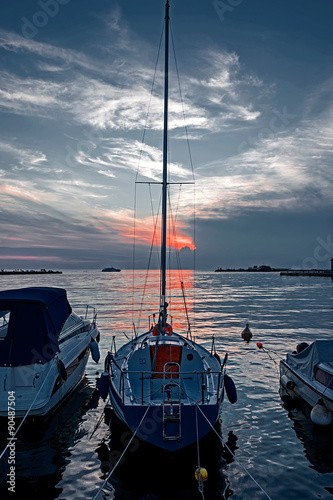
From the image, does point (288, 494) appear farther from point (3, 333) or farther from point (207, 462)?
point (3, 333)

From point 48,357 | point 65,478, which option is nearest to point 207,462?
point 65,478

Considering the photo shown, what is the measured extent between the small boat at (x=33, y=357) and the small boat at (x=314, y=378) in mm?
8569

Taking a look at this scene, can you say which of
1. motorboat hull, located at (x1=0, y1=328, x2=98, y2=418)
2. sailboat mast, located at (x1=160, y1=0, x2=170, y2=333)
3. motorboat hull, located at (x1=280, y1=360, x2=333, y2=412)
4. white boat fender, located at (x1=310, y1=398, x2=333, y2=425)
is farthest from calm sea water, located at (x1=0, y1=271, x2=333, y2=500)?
sailboat mast, located at (x1=160, y1=0, x2=170, y2=333)

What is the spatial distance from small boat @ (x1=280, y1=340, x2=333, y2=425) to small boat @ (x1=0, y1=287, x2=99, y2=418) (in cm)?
857

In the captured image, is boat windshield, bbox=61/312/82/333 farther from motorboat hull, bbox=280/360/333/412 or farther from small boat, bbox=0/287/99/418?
motorboat hull, bbox=280/360/333/412

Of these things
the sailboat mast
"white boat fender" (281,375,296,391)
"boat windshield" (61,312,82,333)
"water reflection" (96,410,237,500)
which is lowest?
"water reflection" (96,410,237,500)

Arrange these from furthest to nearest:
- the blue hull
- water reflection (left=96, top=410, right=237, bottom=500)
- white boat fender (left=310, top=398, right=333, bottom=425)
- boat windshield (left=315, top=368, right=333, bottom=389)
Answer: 1. boat windshield (left=315, top=368, right=333, bottom=389)
2. white boat fender (left=310, top=398, right=333, bottom=425)
3. the blue hull
4. water reflection (left=96, top=410, right=237, bottom=500)

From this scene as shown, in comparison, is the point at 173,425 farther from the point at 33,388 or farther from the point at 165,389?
the point at 33,388

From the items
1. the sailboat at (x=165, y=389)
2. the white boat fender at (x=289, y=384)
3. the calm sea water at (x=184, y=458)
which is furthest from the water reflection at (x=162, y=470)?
the white boat fender at (x=289, y=384)

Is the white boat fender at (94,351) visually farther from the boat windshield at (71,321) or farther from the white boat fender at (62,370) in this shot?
the white boat fender at (62,370)

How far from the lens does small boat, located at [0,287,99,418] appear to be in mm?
10562

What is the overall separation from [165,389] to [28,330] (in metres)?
4.93

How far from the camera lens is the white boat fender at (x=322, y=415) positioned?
10.9 metres

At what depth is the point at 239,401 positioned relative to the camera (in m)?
13.7
